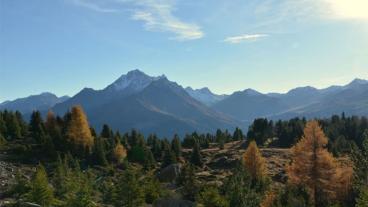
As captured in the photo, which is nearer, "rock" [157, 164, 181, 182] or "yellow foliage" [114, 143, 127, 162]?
"rock" [157, 164, 181, 182]

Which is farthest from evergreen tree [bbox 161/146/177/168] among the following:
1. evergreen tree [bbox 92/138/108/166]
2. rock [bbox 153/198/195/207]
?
rock [bbox 153/198/195/207]

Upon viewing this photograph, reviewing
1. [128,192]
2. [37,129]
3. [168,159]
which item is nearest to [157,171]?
[168,159]

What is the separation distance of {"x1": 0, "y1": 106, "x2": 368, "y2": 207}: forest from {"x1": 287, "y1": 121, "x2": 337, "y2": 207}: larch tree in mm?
146

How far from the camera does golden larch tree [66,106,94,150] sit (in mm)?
104938

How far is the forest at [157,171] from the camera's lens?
2297 inches

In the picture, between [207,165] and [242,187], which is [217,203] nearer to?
[242,187]

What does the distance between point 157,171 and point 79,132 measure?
19.8 metres

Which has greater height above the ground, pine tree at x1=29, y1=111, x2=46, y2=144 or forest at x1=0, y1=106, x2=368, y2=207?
pine tree at x1=29, y1=111, x2=46, y2=144

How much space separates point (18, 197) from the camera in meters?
61.8

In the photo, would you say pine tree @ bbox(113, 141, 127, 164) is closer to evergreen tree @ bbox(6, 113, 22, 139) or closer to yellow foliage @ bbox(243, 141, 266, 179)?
evergreen tree @ bbox(6, 113, 22, 139)

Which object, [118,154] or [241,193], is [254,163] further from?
[241,193]

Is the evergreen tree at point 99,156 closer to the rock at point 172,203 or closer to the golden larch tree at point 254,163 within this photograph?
the golden larch tree at point 254,163

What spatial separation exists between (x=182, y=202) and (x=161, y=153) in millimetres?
60398

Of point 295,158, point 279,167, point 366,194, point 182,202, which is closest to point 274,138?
point 279,167
